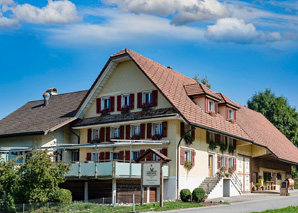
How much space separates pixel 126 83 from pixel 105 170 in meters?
8.90

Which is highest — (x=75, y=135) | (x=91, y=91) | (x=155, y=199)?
(x=91, y=91)

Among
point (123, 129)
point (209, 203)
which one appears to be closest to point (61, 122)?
point (123, 129)

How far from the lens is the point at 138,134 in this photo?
118 feet

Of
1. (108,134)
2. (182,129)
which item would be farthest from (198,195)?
(108,134)

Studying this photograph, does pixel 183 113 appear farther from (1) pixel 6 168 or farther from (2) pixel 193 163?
(1) pixel 6 168

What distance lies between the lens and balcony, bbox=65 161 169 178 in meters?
30.6

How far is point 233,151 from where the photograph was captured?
135ft

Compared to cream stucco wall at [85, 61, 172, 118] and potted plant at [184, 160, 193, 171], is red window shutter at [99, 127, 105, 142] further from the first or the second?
potted plant at [184, 160, 193, 171]

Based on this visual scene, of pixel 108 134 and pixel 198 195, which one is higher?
pixel 108 134

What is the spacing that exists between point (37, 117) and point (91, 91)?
6.88 metres

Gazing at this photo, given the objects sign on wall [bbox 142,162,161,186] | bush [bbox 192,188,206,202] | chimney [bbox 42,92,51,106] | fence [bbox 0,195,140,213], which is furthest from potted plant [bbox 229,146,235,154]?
chimney [bbox 42,92,51,106]

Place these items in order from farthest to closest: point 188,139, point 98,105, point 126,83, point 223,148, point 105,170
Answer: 1. point 223,148
2. point 98,105
3. point 126,83
4. point 188,139
5. point 105,170

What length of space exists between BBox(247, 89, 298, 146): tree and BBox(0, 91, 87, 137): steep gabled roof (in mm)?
31311

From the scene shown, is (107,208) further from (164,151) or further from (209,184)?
(209,184)
